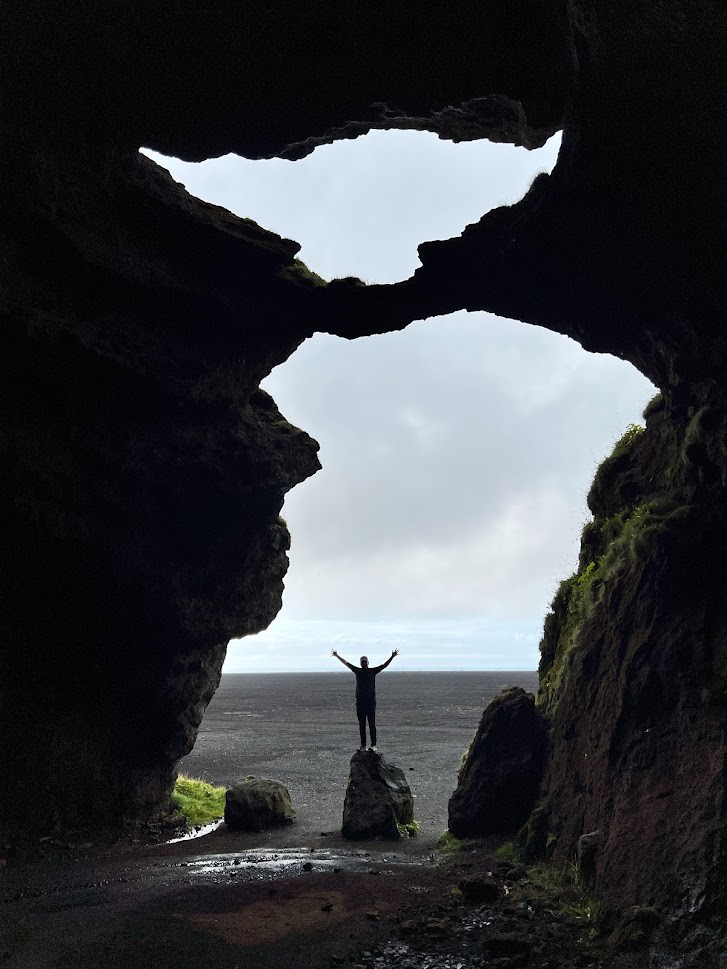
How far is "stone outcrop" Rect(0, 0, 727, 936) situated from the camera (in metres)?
9.24

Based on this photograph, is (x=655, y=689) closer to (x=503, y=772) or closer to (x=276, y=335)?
(x=503, y=772)

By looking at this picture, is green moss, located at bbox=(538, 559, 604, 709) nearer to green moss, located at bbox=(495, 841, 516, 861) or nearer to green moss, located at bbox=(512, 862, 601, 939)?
green moss, located at bbox=(495, 841, 516, 861)

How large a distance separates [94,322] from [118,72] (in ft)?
14.6

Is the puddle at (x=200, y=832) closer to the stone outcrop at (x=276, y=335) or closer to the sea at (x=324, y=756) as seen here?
the stone outcrop at (x=276, y=335)

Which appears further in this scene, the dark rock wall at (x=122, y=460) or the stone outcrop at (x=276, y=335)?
the dark rock wall at (x=122, y=460)

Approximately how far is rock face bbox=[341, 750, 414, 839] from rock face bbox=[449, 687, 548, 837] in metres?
1.66

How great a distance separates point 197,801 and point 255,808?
4272mm

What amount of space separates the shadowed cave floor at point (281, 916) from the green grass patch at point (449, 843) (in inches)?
19.6

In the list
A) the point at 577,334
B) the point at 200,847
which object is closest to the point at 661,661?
the point at 577,334

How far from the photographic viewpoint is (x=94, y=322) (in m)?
13.0

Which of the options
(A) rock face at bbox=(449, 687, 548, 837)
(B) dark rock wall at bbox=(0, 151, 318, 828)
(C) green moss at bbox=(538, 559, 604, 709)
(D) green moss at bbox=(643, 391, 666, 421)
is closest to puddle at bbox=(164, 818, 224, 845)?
(B) dark rock wall at bbox=(0, 151, 318, 828)

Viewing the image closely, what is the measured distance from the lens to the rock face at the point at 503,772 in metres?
13.7

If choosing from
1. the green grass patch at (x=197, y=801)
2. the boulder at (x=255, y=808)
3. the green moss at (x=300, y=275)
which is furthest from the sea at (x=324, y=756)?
the green moss at (x=300, y=275)

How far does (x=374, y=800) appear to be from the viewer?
1571cm
